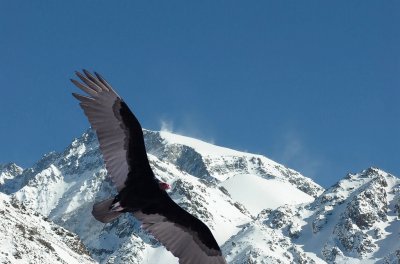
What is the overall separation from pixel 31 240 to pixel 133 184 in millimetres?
39669

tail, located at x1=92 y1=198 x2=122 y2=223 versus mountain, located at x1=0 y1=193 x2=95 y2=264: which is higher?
mountain, located at x1=0 y1=193 x2=95 y2=264

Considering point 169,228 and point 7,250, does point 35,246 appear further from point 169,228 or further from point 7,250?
point 169,228

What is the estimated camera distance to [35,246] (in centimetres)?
5200

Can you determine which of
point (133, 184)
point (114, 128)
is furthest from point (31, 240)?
point (114, 128)

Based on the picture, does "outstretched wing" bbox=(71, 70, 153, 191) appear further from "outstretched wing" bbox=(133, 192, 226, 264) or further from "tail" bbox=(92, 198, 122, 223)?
"tail" bbox=(92, 198, 122, 223)

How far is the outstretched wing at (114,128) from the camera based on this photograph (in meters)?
15.2

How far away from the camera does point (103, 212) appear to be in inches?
572

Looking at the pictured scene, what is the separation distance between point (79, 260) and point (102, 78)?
151ft

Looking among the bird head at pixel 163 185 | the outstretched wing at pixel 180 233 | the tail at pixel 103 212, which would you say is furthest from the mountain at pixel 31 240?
the tail at pixel 103 212

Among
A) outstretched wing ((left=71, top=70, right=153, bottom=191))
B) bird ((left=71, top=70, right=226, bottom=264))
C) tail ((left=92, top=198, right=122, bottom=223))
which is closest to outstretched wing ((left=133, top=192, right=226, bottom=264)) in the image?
bird ((left=71, top=70, right=226, bottom=264))

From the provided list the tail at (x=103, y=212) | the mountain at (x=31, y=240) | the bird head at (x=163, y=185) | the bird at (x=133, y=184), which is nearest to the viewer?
the tail at (x=103, y=212)

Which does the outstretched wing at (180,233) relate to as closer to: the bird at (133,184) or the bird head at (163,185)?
the bird at (133,184)

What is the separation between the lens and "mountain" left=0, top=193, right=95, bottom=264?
157 ft

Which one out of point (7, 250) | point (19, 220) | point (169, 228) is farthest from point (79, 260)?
point (169, 228)
